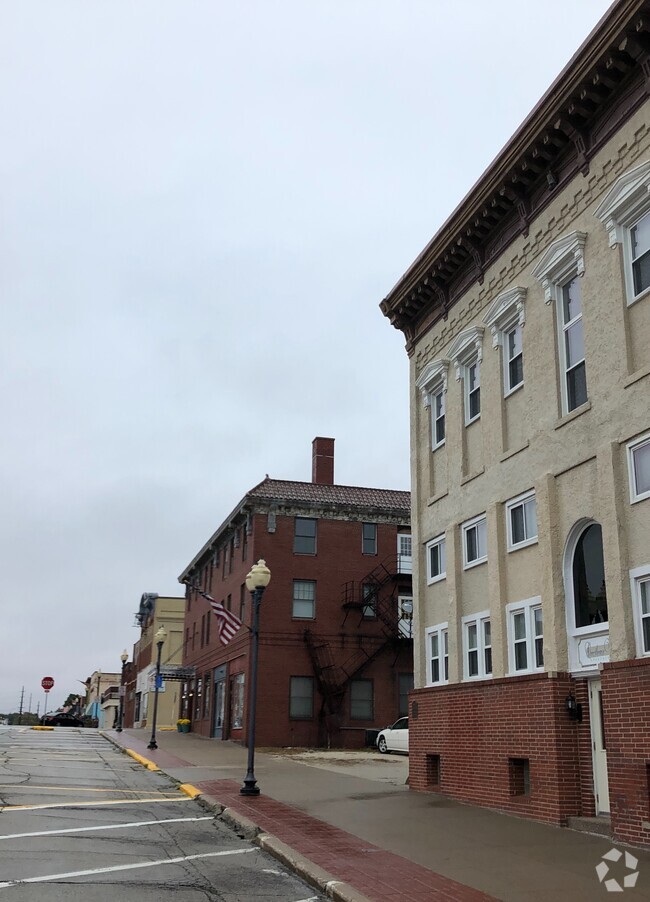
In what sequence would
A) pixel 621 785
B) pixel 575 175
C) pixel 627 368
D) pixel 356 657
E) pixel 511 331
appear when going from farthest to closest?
pixel 356 657, pixel 511 331, pixel 575 175, pixel 627 368, pixel 621 785

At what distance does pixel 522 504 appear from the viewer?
54.1 ft

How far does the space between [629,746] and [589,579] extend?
2930 mm

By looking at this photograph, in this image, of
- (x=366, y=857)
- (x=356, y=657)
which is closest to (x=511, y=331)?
(x=366, y=857)

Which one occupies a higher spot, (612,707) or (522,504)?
(522,504)

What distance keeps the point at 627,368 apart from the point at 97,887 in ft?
32.6

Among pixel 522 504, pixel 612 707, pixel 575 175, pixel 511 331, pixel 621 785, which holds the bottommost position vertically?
pixel 621 785

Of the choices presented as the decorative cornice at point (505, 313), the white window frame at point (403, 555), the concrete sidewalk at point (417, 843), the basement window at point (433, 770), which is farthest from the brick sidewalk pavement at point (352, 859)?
the white window frame at point (403, 555)

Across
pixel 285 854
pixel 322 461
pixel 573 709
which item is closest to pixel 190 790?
pixel 285 854

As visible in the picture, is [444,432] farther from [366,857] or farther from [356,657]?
[356,657]

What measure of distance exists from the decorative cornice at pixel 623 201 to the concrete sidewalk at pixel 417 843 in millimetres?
9063

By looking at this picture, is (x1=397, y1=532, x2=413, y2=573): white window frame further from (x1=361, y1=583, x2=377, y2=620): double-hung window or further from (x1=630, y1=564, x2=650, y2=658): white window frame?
(x1=630, y1=564, x2=650, y2=658): white window frame

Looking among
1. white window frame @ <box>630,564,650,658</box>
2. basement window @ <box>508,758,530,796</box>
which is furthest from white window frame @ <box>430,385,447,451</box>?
white window frame @ <box>630,564,650,658</box>

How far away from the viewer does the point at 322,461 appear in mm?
46000

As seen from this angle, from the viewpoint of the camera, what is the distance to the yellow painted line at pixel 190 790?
17.3 m
